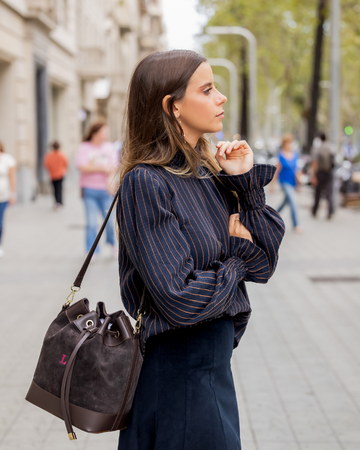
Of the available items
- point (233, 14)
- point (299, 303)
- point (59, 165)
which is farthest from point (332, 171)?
point (233, 14)

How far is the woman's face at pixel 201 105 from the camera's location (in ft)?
6.36

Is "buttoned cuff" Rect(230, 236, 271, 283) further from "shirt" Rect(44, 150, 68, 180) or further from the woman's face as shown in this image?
"shirt" Rect(44, 150, 68, 180)

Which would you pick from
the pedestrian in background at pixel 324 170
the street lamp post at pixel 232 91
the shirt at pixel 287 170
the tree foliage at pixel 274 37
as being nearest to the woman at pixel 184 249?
the shirt at pixel 287 170

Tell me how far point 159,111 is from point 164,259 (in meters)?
0.45

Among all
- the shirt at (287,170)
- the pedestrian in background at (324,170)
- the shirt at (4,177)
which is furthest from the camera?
the pedestrian in background at (324,170)

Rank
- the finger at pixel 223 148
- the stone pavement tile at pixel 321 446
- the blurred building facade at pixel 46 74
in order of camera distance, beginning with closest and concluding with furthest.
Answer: the finger at pixel 223 148 → the stone pavement tile at pixel 321 446 → the blurred building facade at pixel 46 74

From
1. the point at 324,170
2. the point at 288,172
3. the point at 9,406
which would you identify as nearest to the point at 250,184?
the point at 9,406

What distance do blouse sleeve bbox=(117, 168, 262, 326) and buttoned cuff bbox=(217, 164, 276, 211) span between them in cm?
26

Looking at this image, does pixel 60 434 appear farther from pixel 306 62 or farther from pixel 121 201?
pixel 306 62

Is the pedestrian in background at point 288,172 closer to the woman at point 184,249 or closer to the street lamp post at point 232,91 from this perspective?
the woman at point 184,249

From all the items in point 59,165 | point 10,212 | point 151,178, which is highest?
point 151,178

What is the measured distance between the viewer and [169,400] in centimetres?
189

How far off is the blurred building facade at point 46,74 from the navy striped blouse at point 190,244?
952cm

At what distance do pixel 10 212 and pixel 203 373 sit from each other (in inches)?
601
